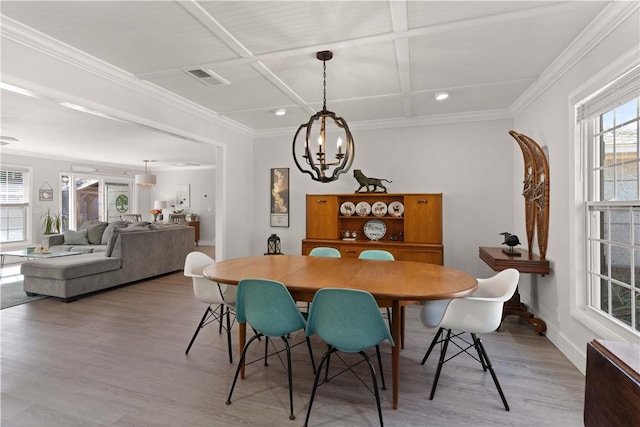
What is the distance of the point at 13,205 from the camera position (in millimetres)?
7176

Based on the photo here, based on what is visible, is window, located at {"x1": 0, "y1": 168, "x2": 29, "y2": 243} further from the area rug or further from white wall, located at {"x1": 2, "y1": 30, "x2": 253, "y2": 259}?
white wall, located at {"x1": 2, "y1": 30, "x2": 253, "y2": 259}

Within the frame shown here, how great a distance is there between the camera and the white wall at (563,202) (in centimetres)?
238

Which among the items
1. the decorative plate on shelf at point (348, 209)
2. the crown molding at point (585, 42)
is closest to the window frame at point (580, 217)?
→ the crown molding at point (585, 42)

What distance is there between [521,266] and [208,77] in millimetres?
3603

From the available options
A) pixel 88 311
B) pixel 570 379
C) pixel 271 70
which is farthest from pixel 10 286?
pixel 570 379

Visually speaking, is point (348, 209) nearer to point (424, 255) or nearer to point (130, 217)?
point (424, 255)

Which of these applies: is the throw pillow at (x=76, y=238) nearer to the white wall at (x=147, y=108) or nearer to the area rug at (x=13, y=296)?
the area rug at (x=13, y=296)

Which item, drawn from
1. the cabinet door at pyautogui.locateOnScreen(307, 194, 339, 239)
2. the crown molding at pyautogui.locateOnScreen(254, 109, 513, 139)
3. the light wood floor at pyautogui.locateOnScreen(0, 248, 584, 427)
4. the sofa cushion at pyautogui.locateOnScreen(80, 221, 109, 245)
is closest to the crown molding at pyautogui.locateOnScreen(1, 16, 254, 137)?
the crown molding at pyautogui.locateOnScreen(254, 109, 513, 139)

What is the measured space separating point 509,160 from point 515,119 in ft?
1.75

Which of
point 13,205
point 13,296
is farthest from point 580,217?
point 13,205

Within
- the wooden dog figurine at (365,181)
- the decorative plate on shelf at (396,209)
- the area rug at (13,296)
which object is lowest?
the area rug at (13,296)

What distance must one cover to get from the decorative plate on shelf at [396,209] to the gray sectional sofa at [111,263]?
162 inches

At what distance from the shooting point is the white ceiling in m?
2.08

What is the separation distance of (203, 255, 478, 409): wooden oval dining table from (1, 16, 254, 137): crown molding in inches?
81.8
